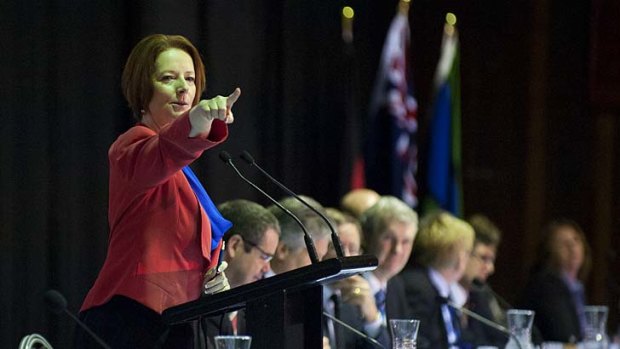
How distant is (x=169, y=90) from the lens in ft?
9.53

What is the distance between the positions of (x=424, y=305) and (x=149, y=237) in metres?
2.83

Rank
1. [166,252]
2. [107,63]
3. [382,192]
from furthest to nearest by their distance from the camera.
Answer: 1. [382,192]
2. [107,63]
3. [166,252]

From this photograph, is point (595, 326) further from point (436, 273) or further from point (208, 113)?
point (208, 113)

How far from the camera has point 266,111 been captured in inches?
238

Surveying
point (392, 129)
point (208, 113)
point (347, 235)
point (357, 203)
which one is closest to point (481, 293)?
point (357, 203)

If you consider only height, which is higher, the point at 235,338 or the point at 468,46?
the point at 468,46

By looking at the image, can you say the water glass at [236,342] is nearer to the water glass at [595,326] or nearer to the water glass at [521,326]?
the water glass at [521,326]

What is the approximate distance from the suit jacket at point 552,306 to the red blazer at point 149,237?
4.80 meters

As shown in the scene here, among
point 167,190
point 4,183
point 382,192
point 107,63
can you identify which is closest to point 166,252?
point 167,190

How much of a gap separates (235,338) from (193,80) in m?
0.73

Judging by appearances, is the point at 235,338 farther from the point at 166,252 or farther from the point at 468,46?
the point at 468,46

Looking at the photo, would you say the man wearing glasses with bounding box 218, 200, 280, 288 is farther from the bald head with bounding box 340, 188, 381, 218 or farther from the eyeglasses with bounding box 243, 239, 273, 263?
the bald head with bounding box 340, 188, 381, 218

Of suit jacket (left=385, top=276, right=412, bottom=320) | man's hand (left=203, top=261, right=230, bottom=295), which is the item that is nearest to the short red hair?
man's hand (left=203, top=261, right=230, bottom=295)

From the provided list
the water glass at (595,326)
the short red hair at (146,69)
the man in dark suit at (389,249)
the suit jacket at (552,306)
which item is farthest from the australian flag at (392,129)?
A: the short red hair at (146,69)
